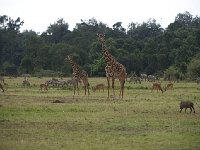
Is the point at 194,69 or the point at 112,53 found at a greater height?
the point at 112,53

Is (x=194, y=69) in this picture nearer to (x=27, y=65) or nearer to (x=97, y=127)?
(x=27, y=65)

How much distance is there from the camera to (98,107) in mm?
23078

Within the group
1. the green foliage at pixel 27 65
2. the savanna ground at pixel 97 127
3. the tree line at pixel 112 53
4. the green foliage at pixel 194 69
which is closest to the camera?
the savanna ground at pixel 97 127

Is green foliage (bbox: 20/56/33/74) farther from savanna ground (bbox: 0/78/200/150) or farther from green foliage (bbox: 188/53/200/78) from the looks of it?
savanna ground (bbox: 0/78/200/150)

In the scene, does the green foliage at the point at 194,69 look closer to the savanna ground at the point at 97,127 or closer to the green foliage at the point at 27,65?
the green foliage at the point at 27,65

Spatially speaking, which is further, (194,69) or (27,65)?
(27,65)

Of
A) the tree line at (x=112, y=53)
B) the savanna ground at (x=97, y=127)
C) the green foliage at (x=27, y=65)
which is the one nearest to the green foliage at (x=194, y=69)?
the tree line at (x=112, y=53)

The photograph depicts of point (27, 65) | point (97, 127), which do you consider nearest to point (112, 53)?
point (27, 65)

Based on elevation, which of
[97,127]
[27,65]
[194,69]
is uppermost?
[27,65]

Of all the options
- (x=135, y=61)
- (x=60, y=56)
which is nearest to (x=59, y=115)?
(x=135, y=61)

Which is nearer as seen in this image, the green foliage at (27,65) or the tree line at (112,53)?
the tree line at (112,53)

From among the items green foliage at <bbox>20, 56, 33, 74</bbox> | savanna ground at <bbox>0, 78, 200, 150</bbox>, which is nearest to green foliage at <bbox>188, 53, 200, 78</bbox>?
green foliage at <bbox>20, 56, 33, 74</bbox>

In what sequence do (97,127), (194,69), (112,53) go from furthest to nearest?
(112,53), (194,69), (97,127)

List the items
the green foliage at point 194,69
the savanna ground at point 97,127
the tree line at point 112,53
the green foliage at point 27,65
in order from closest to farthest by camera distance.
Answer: the savanna ground at point 97,127, the green foliage at point 194,69, the tree line at point 112,53, the green foliage at point 27,65
